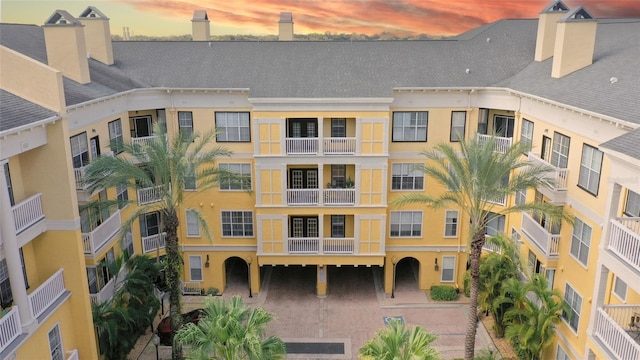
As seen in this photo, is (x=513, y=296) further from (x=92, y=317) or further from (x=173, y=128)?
(x=173, y=128)

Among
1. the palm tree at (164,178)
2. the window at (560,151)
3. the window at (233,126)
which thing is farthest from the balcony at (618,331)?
the window at (233,126)

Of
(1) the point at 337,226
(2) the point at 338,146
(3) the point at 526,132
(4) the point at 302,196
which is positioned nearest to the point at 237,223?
(4) the point at 302,196

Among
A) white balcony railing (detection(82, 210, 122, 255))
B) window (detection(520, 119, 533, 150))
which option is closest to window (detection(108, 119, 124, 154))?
white balcony railing (detection(82, 210, 122, 255))

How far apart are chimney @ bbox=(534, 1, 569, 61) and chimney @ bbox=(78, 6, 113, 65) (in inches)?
947

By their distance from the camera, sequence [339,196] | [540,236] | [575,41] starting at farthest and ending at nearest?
1. [339,196]
2. [575,41]
3. [540,236]

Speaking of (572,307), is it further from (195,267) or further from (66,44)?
(66,44)

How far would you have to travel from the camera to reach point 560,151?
811 inches

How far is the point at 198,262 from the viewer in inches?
1131

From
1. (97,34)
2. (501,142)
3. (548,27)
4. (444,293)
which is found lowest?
(444,293)

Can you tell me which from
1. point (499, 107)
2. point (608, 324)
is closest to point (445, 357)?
point (608, 324)

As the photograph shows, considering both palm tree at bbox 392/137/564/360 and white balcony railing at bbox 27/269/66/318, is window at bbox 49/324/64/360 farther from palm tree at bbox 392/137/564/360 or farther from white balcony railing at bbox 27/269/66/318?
palm tree at bbox 392/137/564/360

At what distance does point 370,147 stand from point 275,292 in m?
10.6

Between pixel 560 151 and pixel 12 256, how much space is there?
21.1 m

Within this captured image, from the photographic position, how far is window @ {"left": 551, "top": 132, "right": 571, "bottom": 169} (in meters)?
20.1
